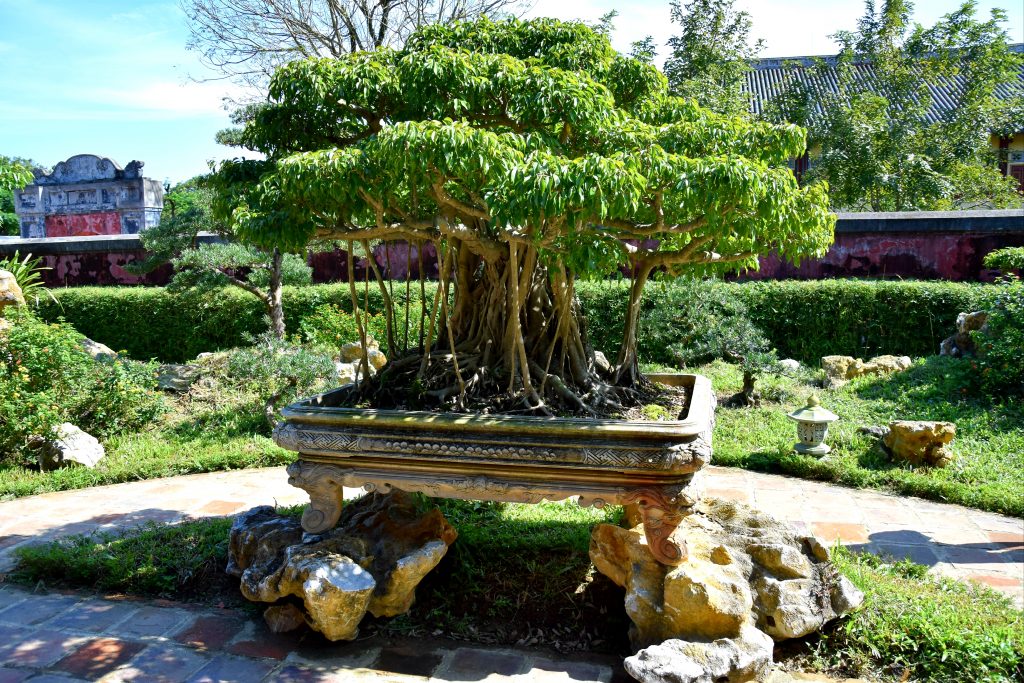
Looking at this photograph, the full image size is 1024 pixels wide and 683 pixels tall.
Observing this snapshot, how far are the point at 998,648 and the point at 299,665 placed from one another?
3.10 m

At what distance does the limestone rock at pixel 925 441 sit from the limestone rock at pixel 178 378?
728cm

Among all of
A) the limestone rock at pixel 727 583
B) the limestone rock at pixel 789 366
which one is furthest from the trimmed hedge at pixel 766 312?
the limestone rock at pixel 727 583

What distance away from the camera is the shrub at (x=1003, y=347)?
7602 millimetres

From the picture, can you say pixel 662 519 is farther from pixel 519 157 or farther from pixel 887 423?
pixel 887 423

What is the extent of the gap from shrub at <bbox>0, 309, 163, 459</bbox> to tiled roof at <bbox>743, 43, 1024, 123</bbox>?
571 inches

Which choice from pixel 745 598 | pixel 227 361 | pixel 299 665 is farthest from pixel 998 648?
pixel 227 361

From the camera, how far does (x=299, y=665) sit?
3.55m

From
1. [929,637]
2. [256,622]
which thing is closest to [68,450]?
[256,622]

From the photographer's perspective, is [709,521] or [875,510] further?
[875,510]

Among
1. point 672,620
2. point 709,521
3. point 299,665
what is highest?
point 709,521

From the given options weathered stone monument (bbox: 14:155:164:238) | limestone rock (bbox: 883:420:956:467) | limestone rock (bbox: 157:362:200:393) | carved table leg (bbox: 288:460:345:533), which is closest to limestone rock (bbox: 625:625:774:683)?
carved table leg (bbox: 288:460:345:533)

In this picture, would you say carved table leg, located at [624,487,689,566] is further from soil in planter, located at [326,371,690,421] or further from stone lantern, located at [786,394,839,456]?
stone lantern, located at [786,394,839,456]

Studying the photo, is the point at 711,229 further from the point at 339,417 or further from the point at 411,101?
the point at 339,417

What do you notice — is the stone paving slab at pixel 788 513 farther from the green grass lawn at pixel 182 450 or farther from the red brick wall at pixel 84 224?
the red brick wall at pixel 84 224
